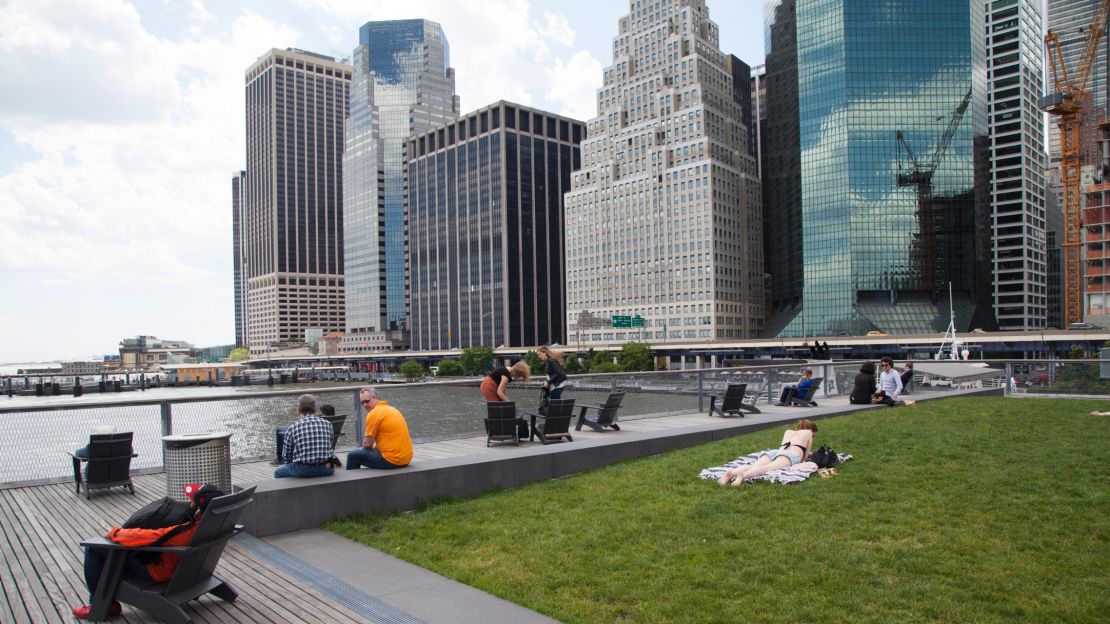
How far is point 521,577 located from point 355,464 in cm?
431

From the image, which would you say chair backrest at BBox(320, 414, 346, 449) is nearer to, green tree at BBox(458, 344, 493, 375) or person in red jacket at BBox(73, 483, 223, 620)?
person in red jacket at BBox(73, 483, 223, 620)

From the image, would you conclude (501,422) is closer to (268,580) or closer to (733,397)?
(268,580)

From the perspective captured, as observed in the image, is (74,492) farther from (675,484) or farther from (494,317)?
(494,317)

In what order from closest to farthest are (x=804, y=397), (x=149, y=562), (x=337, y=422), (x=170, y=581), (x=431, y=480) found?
(x=170, y=581) → (x=149, y=562) → (x=431, y=480) → (x=337, y=422) → (x=804, y=397)

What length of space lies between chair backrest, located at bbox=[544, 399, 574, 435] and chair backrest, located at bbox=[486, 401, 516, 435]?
764 mm

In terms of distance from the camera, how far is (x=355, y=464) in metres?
10.2

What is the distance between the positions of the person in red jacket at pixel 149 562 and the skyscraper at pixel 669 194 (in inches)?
5234

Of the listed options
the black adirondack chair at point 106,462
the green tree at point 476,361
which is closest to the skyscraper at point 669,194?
the green tree at point 476,361

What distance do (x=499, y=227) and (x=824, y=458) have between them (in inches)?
6617

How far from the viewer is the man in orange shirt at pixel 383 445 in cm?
1012

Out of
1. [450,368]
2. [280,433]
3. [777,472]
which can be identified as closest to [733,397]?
[777,472]

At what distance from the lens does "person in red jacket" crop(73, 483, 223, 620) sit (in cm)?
579

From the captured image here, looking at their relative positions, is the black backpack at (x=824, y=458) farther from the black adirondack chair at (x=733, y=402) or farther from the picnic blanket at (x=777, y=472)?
the black adirondack chair at (x=733, y=402)

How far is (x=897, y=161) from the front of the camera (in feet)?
407
